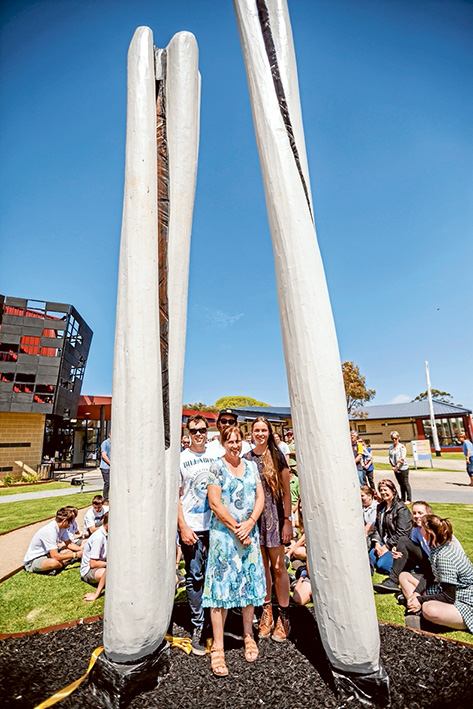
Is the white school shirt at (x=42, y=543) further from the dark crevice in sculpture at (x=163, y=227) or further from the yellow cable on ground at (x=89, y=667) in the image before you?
the dark crevice in sculpture at (x=163, y=227)

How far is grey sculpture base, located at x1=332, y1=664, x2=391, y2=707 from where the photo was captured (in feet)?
8.41

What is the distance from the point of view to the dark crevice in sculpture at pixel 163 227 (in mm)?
3373

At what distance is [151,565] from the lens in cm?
290

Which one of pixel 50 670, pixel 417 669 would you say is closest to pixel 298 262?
pixel 417 669

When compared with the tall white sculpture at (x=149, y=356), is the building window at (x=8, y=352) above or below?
above

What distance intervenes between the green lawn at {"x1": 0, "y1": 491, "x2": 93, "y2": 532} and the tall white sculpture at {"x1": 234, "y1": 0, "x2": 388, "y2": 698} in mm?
8500

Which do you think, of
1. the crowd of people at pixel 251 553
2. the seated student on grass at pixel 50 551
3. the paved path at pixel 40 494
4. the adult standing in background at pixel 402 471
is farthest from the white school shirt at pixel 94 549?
the paved path at pixel 40 494

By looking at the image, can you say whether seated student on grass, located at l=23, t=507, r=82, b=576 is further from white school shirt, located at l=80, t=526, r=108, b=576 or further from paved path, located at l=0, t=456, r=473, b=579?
white school shirt, located at l=80, t=526, r=108, b=576

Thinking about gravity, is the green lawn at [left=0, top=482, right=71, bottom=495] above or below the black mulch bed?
above

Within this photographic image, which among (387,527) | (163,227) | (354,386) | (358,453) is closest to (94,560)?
(387,527)

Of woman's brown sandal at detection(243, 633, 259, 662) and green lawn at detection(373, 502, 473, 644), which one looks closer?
woman's brown sandal at detection(243, 633, 259, 662)

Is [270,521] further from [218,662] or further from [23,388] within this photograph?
[23,388]

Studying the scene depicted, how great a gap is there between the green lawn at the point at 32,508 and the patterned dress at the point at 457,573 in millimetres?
8735

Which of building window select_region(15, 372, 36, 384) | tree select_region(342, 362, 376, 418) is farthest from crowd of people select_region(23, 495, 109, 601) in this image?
tree select_region(342, 362, 376, 418)
